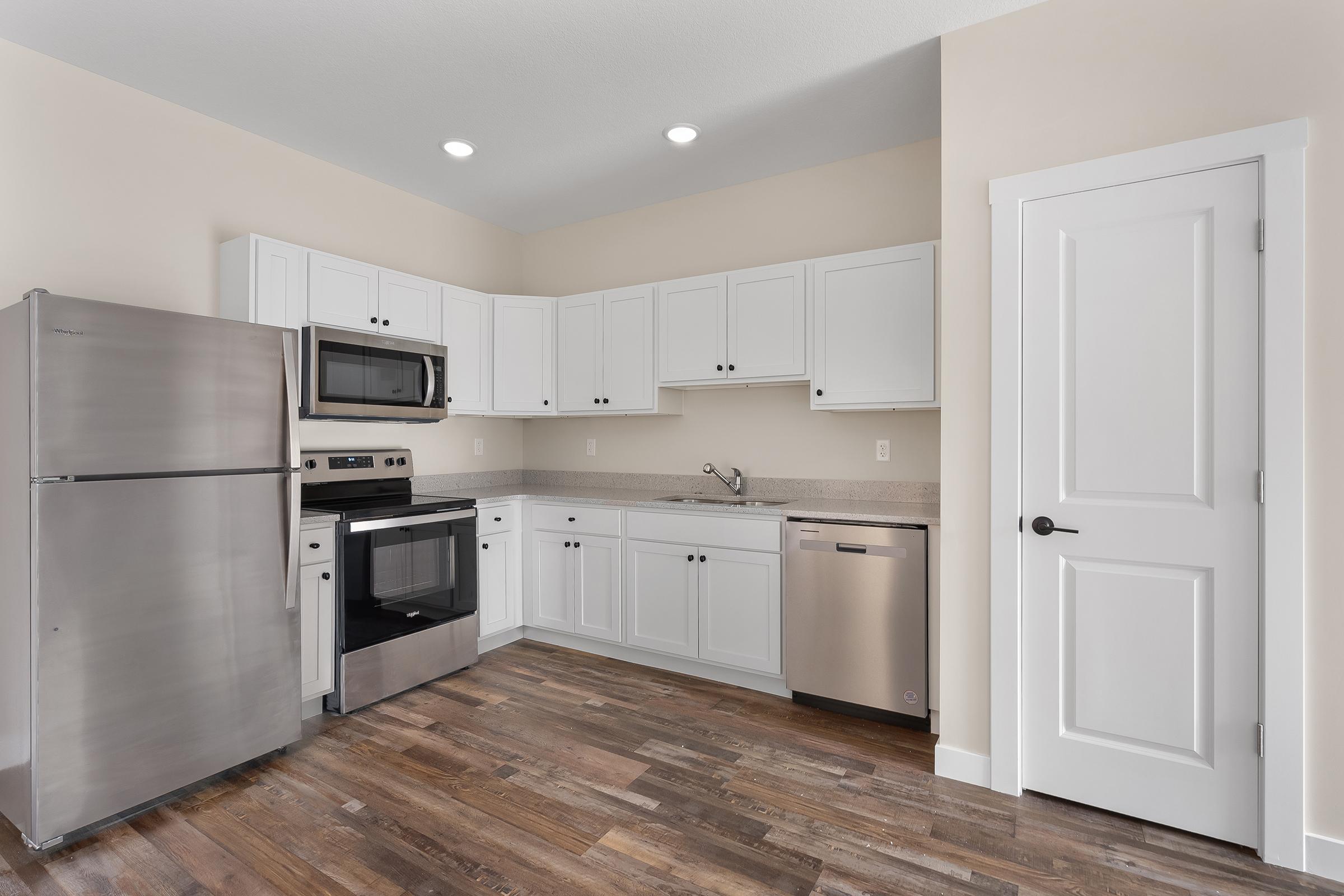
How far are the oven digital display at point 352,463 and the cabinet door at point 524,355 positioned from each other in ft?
2.78

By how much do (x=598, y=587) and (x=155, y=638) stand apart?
1962 millimetres

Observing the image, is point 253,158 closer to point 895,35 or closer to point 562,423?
point 562,423

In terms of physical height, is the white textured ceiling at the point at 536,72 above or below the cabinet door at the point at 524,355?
above

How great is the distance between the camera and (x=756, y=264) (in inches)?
146

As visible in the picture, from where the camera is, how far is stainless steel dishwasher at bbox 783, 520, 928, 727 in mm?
2676

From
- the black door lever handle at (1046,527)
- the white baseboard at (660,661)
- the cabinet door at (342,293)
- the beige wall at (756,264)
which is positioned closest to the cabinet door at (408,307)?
the cabinet door at (342,293)

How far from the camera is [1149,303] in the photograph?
2.04 meters

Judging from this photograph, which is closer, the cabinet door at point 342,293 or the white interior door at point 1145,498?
the white interior door at point 1145,498

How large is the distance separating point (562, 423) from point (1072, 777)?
3393mm

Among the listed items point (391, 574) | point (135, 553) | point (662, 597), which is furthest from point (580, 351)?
point (135, 553)

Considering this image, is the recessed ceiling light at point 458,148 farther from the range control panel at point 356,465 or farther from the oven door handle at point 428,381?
the range control panel at point 356,465

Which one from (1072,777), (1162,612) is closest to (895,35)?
(1162,612)

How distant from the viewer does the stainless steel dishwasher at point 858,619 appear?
8.78 feet

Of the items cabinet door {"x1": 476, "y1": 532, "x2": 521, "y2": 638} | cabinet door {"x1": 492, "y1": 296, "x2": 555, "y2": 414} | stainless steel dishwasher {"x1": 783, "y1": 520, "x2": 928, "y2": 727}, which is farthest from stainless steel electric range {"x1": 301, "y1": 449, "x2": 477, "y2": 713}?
stainless steel dishwasher {"x1": 783, "y1": 520, "x2": 928, "y2": 727}
